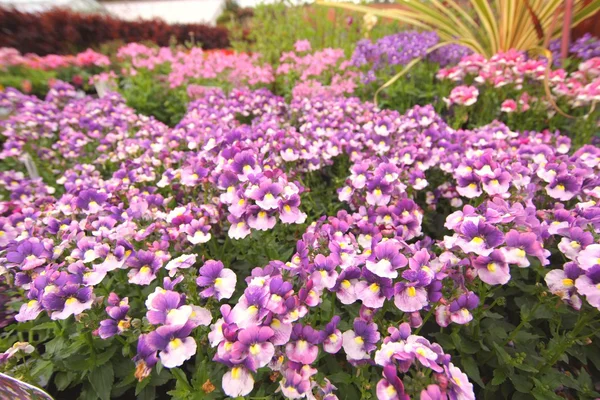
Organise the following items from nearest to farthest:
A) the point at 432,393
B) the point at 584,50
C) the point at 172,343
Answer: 1. the point at 432,393
2. the point at 172,343
3. the point at 584,50

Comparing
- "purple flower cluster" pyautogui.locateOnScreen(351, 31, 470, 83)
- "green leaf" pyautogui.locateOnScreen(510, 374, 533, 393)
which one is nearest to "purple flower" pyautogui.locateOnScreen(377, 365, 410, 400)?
"green leaf" pyautogui.locateOnScreen(510, 374, 533, 393)

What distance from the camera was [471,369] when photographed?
1.53m

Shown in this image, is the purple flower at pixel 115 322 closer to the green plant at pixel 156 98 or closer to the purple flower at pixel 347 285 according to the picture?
the purple flower at pixel 347 285

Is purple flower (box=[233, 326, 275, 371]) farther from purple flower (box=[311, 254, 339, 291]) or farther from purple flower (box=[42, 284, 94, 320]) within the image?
purple flower (box=[42, 284, 94, 320])

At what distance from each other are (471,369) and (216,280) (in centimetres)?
114

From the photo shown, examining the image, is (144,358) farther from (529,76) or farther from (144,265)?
(529,76)

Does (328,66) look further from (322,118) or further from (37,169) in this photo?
(37,169)

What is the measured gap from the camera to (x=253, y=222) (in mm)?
1657

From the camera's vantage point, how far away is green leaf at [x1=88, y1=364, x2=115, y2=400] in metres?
1.49

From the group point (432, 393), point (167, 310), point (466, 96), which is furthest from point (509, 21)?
point (167, 310)

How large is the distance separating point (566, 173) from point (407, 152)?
878mm

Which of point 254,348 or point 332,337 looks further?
point 332,337

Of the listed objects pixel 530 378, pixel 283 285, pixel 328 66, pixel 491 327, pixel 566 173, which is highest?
pixel 328 66

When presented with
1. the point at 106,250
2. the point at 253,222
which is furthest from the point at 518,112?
the point at 106,250
